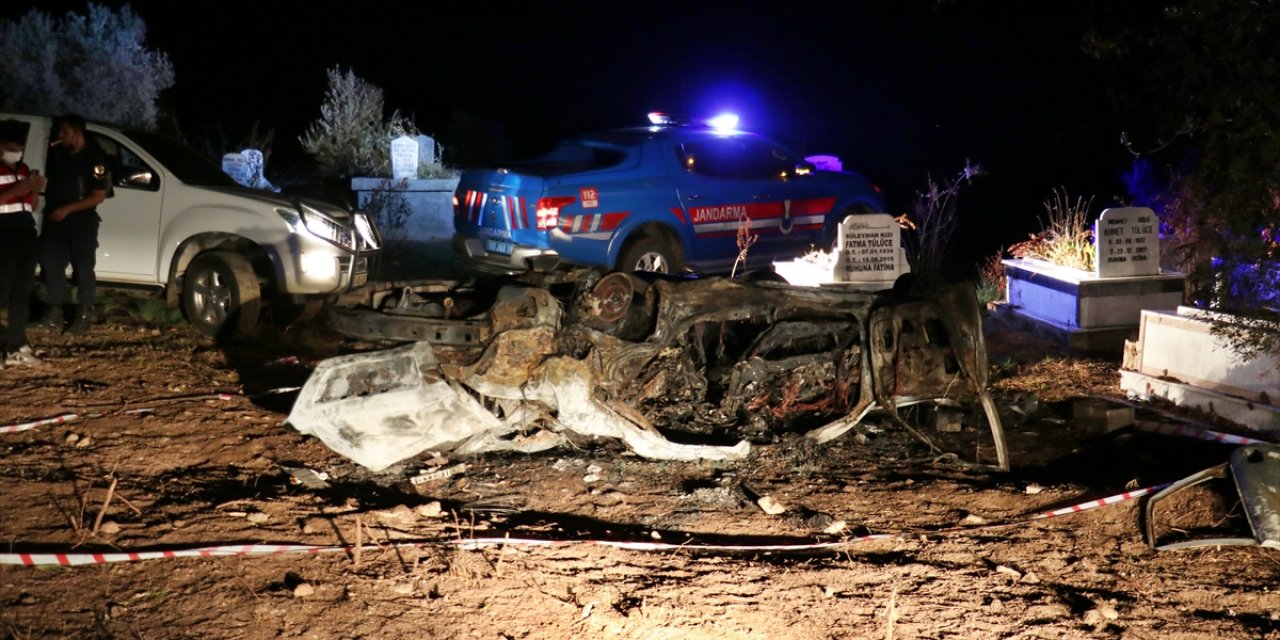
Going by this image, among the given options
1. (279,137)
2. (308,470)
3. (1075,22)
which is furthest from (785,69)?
(308,470)

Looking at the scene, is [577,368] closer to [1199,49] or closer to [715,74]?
[1199,49]

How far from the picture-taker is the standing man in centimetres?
829

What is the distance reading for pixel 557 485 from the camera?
21.5ft

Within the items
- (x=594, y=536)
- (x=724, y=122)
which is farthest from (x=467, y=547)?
(x=724, y=122)

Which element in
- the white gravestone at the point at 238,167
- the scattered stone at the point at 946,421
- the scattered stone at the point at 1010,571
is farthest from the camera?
the white gravestone at the point at 238,167

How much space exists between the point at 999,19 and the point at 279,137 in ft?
71.6

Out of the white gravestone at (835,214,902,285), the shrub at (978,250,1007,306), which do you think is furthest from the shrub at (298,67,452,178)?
the white gravestone at (835,214,902,285)

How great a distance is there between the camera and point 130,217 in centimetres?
1023

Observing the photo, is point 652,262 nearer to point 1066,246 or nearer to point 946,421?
point 1066,246

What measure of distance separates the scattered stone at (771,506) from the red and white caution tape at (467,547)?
0.47 m

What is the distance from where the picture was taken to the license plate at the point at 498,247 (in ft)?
37.4

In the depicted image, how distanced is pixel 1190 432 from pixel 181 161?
8.43 metres

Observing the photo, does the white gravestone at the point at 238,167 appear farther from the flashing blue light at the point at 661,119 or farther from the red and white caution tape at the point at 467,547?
the red and white caution tape at the point at 467,547

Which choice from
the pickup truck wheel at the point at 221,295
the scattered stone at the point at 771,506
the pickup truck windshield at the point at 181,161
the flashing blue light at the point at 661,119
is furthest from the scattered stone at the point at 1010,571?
the flashing blue light at the point at 661,119
